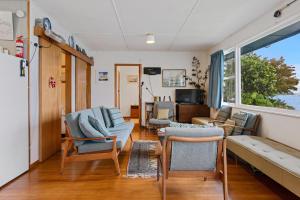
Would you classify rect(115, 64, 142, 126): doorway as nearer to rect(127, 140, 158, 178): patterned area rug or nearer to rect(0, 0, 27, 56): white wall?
rect(127, 140, 158, 178): patterned area rug

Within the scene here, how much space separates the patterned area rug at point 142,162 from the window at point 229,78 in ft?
7.26

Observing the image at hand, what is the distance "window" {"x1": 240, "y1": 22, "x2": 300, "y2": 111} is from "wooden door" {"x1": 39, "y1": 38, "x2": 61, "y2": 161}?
3746 millimetres

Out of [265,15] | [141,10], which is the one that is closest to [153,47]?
[141,10]

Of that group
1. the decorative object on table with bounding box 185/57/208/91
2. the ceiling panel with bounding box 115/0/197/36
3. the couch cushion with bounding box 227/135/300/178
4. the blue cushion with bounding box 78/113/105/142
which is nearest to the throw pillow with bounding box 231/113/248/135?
the couch cushion with bounding box 227/135/300/178

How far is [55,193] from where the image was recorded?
2.25 metres

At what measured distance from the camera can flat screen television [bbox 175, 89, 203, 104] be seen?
616 cm

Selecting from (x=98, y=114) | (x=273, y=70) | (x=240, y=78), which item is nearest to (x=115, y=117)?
(x=98, y=114)

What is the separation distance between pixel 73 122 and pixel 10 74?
0.97 meters

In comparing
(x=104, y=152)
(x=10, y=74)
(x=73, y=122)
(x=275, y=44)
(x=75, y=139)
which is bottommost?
(x=104, y=152)

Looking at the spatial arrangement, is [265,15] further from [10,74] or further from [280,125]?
[10,74]

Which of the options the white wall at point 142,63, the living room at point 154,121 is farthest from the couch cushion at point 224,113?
the white wall at point 142,63

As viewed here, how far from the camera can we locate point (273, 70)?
133 inches

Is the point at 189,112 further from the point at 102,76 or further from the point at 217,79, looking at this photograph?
the point at 102,76

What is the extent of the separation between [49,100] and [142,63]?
11.2 ft
